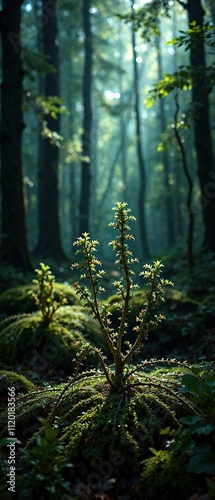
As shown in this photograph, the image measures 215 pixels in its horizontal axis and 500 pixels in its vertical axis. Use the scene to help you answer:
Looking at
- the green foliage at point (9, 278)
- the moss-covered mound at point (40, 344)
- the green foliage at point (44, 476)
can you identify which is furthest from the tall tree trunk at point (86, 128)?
the green foliage at point (44, 476)

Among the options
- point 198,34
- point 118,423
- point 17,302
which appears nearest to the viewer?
point 118,423

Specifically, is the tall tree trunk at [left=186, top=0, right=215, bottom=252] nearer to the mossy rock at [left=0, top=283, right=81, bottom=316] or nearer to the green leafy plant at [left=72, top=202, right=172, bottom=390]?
the mossy rock at [left=0, top=283, right=81, bottom=316]

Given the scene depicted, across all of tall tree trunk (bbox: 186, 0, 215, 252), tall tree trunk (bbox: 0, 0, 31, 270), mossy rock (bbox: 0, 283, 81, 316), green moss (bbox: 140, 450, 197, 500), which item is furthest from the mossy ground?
tall tree trunk (bbox: 186, 0, 215, 252)

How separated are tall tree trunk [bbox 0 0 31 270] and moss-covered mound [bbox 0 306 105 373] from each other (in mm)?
3839

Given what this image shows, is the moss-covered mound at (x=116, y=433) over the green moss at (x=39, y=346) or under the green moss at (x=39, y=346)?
under

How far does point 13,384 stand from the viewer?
375cm

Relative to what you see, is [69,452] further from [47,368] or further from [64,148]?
[64,148]

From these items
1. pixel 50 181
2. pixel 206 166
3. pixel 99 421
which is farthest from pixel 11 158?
pixel 99 421

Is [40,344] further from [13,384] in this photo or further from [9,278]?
[9,278]

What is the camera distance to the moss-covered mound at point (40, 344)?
479cm

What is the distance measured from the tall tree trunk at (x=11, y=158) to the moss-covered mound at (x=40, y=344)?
A: 12.6 feet

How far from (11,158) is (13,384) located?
6.25 m

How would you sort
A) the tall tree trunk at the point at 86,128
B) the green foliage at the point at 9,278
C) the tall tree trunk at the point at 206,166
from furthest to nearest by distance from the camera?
1. the tall tree trunk at the point at 86,128
2. the tall tree trunk at the point at 206,166
3. the green foliage at the point at 9,278

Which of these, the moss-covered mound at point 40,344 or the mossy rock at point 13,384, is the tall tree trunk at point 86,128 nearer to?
the moss-covered mound at point 40,344
